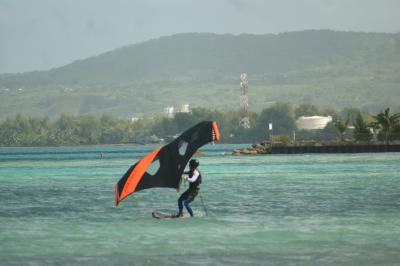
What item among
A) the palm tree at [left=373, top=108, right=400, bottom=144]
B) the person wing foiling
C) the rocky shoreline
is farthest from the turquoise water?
the palm tree at [left=373, top=108, right=400, bottom=144]

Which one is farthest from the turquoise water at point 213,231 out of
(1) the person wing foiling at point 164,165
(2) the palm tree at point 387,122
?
(2) the palm tree at point 387,122

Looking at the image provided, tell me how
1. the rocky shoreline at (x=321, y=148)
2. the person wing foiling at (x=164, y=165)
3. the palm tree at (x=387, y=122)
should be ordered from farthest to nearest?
the palm tree at (x=387, y=122) → the rocky shoreline at (x=321, y=148) → the person wing foiling at (x=164, y=165)

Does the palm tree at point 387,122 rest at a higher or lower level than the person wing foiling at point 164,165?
higher

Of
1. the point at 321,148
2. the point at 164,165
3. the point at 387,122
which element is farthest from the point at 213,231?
the point at 321,148

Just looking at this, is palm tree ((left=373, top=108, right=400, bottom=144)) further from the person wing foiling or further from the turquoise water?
the person wing foiling

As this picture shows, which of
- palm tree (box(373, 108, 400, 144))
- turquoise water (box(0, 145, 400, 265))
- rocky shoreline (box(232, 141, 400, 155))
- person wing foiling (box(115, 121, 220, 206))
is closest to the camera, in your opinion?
turquoise water (box(0, 145, 400, 265))

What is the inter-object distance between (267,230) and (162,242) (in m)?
4.09

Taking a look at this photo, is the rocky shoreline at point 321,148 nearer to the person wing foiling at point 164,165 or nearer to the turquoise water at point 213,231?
the turquoise water at point 213,231

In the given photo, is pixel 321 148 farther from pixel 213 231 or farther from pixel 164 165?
pixel 164 165

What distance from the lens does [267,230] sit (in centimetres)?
2800

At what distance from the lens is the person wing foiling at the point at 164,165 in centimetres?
2683

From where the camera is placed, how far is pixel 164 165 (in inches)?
1078

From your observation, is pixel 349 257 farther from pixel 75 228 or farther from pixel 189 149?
pixel 75 228

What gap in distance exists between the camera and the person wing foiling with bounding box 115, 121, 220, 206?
26.8 m
